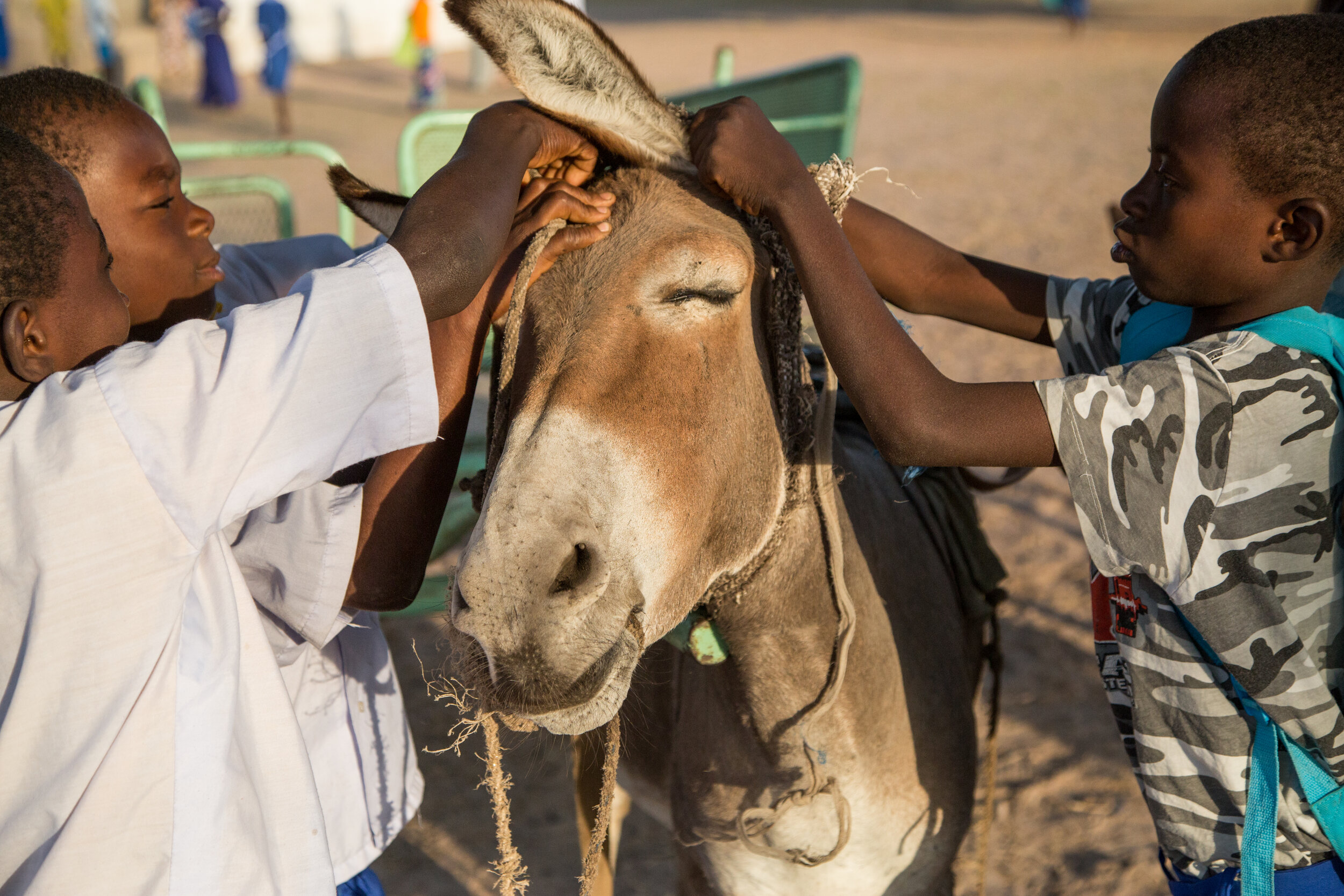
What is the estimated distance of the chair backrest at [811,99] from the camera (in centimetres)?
420

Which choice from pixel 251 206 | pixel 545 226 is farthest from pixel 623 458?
pixel 251 206

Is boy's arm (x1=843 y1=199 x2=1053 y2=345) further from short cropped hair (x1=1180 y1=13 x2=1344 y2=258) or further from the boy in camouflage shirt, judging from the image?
short cropped hair (x1=1180 y1=13 x2=1344 y2=258)

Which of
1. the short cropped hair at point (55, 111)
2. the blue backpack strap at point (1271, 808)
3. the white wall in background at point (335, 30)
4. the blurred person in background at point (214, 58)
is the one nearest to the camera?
the blue backpack strap at point (1271, 808)

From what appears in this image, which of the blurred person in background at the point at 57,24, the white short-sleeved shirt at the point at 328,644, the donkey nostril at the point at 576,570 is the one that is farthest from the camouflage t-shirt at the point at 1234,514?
the blurred person in background at the point at 57,24

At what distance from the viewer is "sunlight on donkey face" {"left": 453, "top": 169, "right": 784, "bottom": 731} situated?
1.31 metres

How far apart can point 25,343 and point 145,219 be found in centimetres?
52

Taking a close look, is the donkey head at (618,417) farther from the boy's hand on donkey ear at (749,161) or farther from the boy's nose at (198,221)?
the boy's nose at (198,221)

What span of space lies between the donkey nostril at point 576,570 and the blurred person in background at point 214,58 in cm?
1816

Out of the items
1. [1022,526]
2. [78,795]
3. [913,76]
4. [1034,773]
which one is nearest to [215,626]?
[78,795]

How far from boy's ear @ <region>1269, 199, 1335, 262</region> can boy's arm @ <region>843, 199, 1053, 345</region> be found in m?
0.54

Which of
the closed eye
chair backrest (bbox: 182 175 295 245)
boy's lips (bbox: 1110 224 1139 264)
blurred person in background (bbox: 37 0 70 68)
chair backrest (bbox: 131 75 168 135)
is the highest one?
boy's lips (bbox: 1110 224 1139 264)

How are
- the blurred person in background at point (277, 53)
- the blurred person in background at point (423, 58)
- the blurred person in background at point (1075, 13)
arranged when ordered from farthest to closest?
the blurred person in background at point (1075, 13)
the blurred person in background at point (423, 58)
the blurred person in background at point (277, 53)

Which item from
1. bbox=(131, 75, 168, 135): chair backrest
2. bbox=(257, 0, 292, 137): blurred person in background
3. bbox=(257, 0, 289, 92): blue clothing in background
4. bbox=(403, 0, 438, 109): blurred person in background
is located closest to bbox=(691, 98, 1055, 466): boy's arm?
bbox=(131, 75, 168, 135): chair backrest

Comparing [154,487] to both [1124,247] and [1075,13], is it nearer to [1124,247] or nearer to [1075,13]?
[1124,247]
